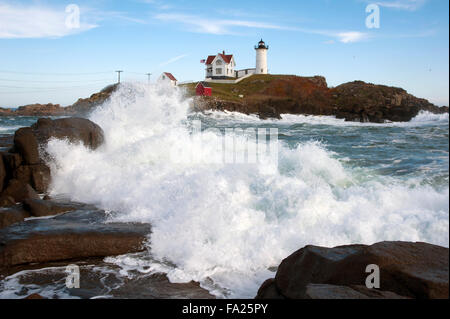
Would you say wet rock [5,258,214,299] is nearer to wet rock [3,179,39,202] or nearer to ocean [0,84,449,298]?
ocean [0,84,449,298]

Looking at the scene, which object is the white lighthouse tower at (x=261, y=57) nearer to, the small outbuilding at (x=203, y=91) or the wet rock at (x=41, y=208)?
the small outbuilding at (x=203, y=91)

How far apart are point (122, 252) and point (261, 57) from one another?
6160cm

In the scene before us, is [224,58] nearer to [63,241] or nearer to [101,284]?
[63,241]

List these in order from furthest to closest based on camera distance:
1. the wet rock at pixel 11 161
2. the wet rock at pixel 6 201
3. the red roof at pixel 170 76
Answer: the red roof at pixel 170 76 → the wet rock at pixel 11 161 → the wet rock at pixel 6 201

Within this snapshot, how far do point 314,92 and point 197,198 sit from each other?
154 feet

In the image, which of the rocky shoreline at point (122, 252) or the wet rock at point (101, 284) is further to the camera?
the wet rock at point (101, 284)

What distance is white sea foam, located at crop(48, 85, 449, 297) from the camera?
18.4ft

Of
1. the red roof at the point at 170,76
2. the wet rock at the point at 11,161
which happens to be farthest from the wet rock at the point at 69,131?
the red roof at the point at 170,76

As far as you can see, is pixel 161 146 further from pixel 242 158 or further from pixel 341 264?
pixel 341 264

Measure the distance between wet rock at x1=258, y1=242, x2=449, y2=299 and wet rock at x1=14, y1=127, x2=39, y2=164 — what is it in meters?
7.96

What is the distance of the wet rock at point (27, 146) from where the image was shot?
9.70m

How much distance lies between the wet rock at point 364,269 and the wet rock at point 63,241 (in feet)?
9.49

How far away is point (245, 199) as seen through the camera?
768 centimetres

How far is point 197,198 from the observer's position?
747cm
